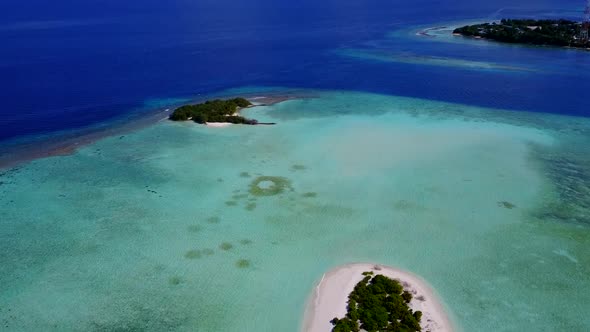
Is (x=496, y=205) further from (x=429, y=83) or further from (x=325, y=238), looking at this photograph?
(x=429, y=83)

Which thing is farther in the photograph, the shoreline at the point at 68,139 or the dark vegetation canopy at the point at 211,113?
the dark vegetation canopy at the point at 211,113

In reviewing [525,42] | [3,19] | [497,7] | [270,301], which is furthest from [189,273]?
[497,7]

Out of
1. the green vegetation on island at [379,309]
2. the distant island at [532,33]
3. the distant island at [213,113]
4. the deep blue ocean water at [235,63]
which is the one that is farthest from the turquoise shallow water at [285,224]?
the distant island at [532,33]

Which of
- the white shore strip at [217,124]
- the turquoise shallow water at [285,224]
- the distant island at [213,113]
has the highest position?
the distant island at [213,113]

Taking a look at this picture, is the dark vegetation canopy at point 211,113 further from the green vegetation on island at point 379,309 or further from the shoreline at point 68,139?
the green vegetation on island at point 379,309

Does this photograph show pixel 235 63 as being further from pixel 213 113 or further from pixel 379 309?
pixel 379 309

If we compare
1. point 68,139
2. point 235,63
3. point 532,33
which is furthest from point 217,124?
point 532,33

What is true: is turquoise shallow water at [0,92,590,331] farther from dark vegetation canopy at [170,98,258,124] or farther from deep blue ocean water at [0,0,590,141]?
deep blue ocean water at [0,0,590,141]
